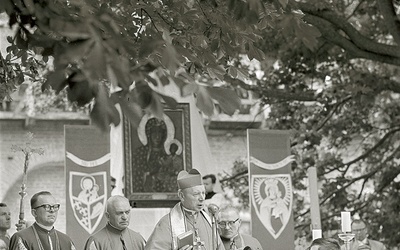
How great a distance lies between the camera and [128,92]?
205 inches

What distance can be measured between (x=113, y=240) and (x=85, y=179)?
2.51 m

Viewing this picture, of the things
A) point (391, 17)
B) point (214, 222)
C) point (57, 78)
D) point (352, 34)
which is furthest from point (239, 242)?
point (57, 78)

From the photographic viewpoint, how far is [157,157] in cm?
1525

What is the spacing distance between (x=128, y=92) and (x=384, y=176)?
1243 centimetres

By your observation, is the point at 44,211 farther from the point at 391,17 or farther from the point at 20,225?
the point at 391,17

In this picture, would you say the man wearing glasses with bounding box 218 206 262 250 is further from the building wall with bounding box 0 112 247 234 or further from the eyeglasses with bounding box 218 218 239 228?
the building wall with bounding box 0 112 247 234

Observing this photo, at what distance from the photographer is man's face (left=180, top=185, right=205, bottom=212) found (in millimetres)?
10383

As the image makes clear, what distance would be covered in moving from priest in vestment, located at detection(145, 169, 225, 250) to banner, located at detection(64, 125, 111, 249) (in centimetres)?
252

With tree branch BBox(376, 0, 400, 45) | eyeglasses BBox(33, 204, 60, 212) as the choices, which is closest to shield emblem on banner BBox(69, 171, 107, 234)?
eyeglasses BBox(33, 204, 60, 212)

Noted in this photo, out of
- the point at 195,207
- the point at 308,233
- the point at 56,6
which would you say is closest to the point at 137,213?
the point at 308,233

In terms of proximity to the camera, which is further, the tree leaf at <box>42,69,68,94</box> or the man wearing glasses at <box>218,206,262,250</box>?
the man wearing glasses at <box>218,206,262,250</box>

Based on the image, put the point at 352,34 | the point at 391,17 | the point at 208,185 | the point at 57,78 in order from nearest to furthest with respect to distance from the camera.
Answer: the point at 57,78
the point at 391,17
the point at 208,185
the point at 352,34

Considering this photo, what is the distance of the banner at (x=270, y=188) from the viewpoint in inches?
540

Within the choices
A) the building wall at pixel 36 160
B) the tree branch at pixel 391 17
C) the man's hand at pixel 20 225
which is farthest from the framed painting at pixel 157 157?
Result: the building wall at pixel 36 160
